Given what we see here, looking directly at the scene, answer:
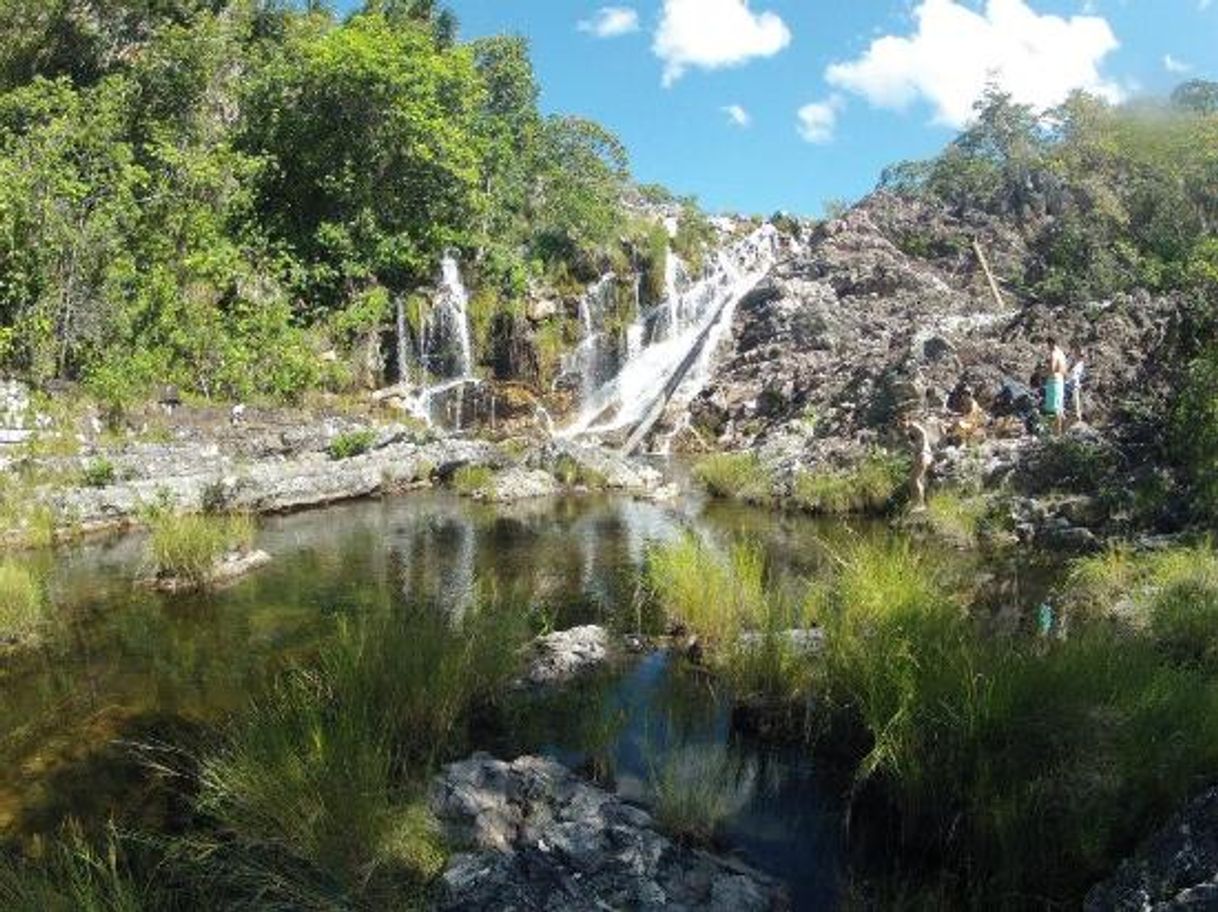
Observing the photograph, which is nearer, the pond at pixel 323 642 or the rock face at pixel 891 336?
the pond at pixel 323 642

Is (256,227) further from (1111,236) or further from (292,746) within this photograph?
(1111,236)

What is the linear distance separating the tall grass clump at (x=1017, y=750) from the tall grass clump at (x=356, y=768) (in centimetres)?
256

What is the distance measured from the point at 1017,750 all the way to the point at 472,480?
50.8ft

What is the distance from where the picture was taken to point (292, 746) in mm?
5016

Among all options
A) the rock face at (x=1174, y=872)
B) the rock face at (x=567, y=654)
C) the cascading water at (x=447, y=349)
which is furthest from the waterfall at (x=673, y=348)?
the rock face at (x=1174, y=872)

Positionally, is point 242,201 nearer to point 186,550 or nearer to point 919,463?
point 186,550

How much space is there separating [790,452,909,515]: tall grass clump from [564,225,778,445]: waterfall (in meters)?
11.0

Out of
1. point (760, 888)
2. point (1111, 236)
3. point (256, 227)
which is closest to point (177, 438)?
point (256, 227)

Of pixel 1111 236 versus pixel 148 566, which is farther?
pixel 1111 236

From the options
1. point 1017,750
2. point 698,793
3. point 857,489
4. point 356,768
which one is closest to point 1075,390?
point 857,489

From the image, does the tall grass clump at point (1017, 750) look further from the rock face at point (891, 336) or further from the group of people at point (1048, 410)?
the rock face at point (891, 336)

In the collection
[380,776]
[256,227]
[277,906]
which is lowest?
[277,906]

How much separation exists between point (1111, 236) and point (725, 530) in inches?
1171

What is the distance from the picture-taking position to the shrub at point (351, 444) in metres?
20.3
